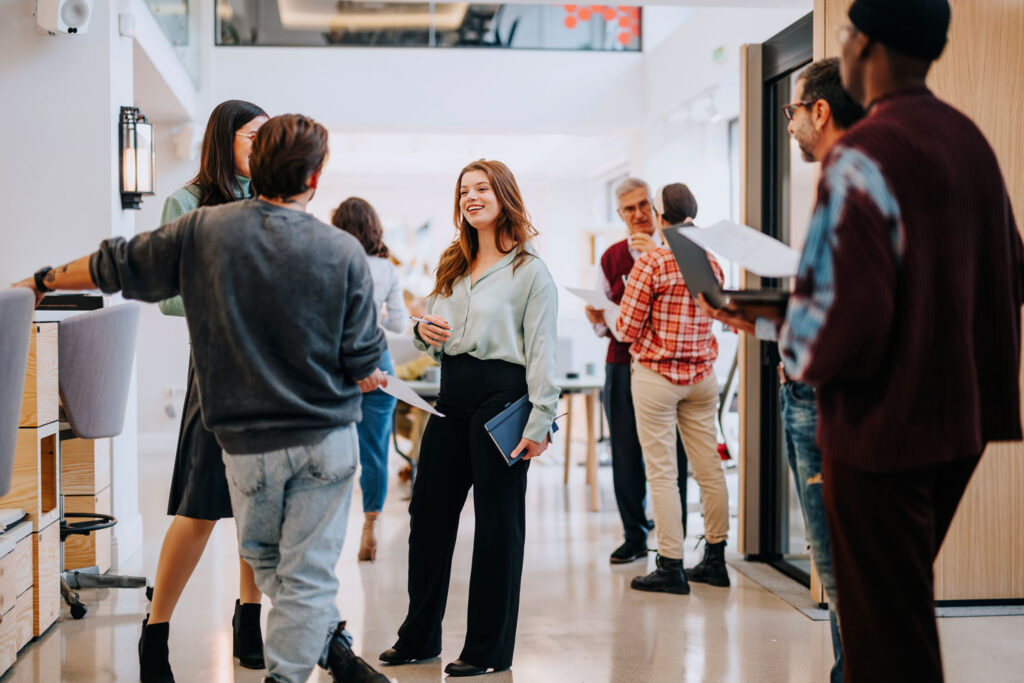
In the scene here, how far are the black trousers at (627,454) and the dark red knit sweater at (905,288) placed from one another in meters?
2.65

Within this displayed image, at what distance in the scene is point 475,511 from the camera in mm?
2656

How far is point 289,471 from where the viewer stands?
6.26 feet

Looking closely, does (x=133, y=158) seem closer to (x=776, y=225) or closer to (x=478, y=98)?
(x=776, y=225)

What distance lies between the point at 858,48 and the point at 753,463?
9.14ft

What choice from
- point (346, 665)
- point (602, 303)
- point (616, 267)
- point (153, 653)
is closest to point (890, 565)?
point (346, 665)

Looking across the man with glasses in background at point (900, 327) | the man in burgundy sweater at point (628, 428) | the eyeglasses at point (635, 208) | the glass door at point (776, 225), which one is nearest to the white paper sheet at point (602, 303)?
the man in burgundy sweater at point (628, 428)

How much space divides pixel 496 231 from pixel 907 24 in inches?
55.9

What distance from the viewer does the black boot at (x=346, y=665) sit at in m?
2.40

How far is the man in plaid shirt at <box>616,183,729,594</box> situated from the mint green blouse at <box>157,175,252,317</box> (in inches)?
63.3

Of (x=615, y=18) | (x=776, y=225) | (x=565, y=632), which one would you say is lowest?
(x=565, y=632)

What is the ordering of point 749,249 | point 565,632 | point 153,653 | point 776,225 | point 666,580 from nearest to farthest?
point 749,249 < point 153,653 < point 565,632 < point 666,580 < point 776,225

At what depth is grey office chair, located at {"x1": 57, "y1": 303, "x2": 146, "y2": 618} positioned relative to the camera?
314 centimetres

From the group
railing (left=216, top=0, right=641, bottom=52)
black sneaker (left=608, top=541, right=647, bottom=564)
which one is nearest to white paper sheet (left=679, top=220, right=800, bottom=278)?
black sneaker (left=608, top=541, right=647, bottom=564)

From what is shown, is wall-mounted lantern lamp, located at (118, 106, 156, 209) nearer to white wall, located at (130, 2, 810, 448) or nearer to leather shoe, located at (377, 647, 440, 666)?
leather shoe, located at (377, 647, 440, 666)
